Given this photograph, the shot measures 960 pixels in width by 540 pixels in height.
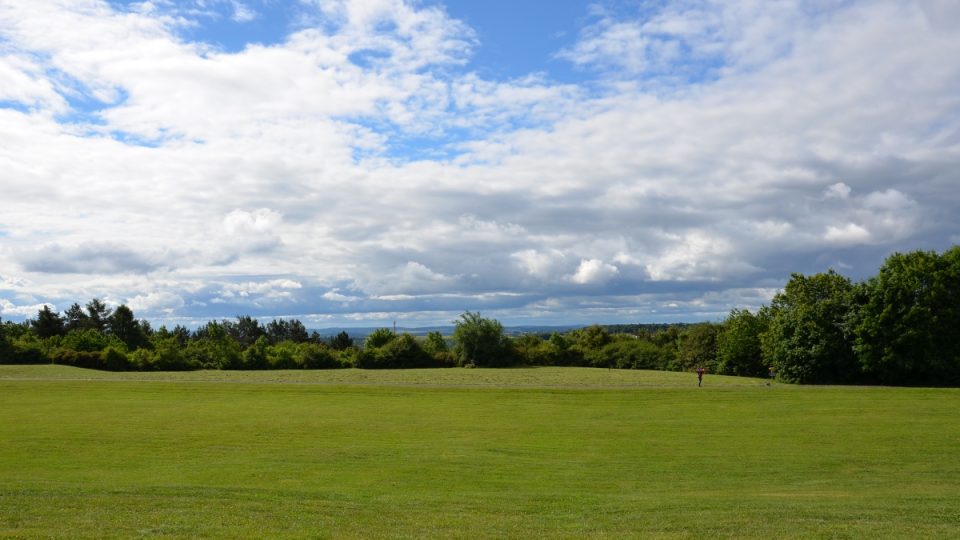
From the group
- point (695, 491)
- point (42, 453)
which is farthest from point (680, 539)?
point (42, 453)

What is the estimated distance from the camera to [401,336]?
86.2 meters

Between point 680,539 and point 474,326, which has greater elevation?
point 474,326

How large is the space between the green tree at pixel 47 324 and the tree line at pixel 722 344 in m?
0.16

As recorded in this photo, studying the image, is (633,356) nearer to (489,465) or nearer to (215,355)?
(215,355)

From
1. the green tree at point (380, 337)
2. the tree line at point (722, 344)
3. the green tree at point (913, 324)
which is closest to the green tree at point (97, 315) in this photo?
the tree line at point (722, 344)

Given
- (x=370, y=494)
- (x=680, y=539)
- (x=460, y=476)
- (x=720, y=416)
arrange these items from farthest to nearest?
(x=720, y=416)
(x=460, y=476)
(x=370, y=494)
(x=680, y=539)

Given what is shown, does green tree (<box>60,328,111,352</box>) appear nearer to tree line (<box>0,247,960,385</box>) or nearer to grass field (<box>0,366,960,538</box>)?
tree line (<box>0,247,960,385</box>)

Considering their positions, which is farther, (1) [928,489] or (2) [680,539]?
(1) [928,489]

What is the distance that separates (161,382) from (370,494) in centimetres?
3936

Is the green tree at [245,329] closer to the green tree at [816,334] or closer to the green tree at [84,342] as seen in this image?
the green tree at [84,342]

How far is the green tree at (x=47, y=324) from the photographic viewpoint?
111312mm

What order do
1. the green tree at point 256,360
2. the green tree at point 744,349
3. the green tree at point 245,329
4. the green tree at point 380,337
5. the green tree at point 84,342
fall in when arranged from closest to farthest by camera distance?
1. the green tree at point 744,349
2. the green tree at point 256,360
3. the green tree at point 84,342
4. the green tree at point 380,337
5. the green tree at point 245,329

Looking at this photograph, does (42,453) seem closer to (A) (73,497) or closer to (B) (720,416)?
(A) (73,497)

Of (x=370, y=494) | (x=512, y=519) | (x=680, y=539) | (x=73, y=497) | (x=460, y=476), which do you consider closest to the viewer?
(x=680, y=539)
